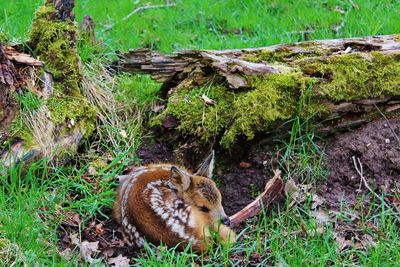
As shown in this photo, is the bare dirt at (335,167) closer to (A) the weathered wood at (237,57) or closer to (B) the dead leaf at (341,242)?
(B) the dead leaf at (341,242)

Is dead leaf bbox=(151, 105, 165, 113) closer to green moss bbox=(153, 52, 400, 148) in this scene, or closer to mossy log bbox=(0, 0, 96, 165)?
green moss bbox=(153, 52, 400, 148)

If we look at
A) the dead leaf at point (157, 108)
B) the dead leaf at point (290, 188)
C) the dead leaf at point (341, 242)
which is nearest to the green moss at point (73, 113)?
the dead leaf at point (157, 108)

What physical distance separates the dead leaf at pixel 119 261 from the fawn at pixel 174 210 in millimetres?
123

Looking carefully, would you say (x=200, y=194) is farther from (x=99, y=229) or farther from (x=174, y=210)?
(x=99, y=229)

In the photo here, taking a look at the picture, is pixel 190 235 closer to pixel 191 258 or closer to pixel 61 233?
pixel 191 258

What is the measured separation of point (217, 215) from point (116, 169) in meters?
1.12

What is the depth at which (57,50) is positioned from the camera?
5.93 m

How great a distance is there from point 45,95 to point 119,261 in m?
1.73

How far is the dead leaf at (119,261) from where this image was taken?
15.3 feet

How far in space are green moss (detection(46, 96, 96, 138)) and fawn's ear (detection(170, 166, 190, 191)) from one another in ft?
3.80

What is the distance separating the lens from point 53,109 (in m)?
5.66

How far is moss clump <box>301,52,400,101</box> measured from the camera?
553 centimetres

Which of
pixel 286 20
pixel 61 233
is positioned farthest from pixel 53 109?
pixel 286 20

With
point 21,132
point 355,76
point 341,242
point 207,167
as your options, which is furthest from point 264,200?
point 21,132
